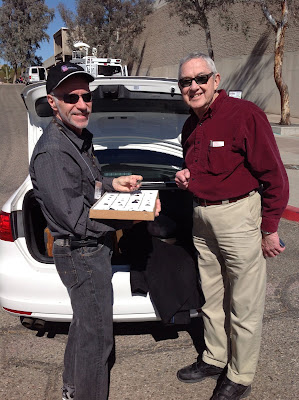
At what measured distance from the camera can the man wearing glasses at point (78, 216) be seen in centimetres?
181

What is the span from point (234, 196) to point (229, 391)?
44.5 inches

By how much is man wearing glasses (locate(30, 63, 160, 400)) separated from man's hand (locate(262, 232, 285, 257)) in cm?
76

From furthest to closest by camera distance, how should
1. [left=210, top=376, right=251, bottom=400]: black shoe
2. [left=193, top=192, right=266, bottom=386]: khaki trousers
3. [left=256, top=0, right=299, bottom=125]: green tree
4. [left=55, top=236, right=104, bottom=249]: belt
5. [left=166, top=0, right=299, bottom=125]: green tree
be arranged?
[left=166, top=0, right=299, bottom=125]: green tree
[left=256, top=0, right=299, bottom=125]: green tree
[left=210, top=376, right=251, bottom=400]: black shoe
[left=193, top=192, right=266, bottom=386]: khaki trousers
[left=55, top=236, right=104, bottom=249]: belt

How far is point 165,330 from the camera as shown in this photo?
308cm

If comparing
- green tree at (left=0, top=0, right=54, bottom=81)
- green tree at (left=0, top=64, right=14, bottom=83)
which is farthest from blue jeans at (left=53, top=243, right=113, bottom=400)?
green tree at (left=0, top=64, right=14, bottom=83)

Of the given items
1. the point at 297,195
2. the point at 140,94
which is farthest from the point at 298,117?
the point at 140,94

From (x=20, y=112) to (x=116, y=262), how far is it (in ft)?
69.0

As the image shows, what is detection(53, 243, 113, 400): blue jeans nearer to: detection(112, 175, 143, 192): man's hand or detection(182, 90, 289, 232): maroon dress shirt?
detection(112, 175, 143, 192): man's hand

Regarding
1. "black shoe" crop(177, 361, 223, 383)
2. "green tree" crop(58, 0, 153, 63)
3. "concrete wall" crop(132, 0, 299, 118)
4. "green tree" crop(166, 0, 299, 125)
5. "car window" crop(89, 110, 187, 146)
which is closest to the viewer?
"black shoe" crop(177, 361, 223, 383)

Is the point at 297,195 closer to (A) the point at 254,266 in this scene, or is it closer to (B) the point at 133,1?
(A) the point at 254,266

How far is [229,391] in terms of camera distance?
232 cm

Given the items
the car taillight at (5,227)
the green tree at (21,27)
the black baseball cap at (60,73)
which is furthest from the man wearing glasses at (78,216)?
the green tree at (21,27)

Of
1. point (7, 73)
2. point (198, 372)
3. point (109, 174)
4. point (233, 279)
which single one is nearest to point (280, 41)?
point (109, 174)

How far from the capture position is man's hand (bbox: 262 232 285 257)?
2.17 meters
